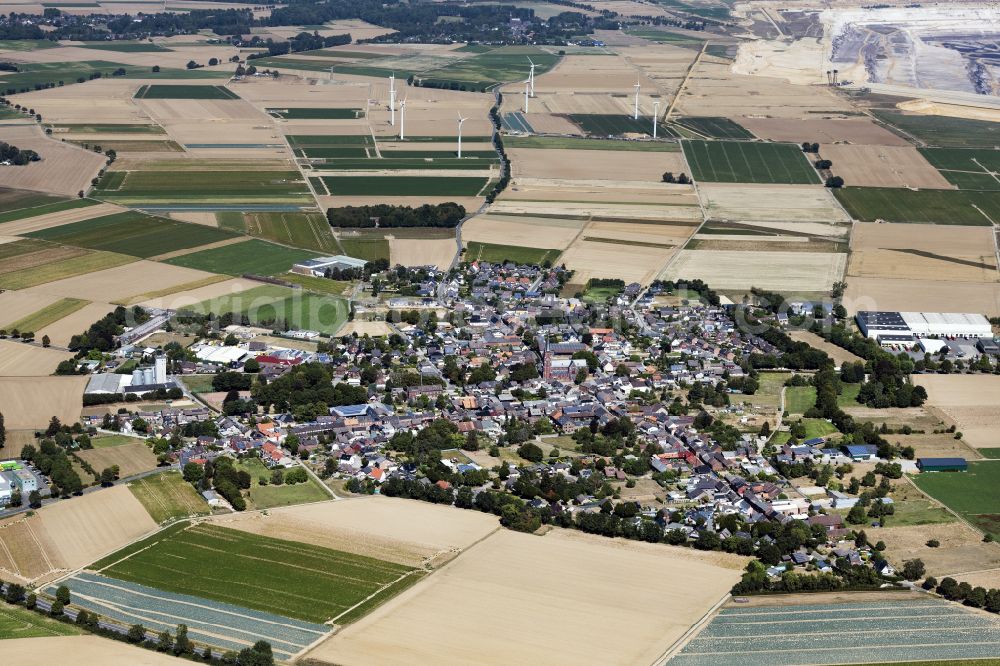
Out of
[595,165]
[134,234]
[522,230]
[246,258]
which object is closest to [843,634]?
[246,258]

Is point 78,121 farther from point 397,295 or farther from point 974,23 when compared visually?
point 974,23

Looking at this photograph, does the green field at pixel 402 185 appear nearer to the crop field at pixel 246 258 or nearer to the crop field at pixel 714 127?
the crop field at pixel 246 258

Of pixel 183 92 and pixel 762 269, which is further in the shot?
pixel 183 92

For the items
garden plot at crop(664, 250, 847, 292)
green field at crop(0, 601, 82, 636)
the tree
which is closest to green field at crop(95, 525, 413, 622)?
green field at crop(0, 601, 82, 636)

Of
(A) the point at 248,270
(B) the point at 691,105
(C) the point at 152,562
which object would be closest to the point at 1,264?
(A) the point at 248,270

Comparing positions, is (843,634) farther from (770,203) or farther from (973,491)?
(770,203)

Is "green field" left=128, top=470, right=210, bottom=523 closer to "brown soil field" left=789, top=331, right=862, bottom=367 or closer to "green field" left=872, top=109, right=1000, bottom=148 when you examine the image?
"brown soil field" left=789, top=331, right=862, bottom=367

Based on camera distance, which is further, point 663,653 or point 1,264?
point 1,264

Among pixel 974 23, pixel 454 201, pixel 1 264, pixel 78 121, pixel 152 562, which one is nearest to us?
pixel 152 562
